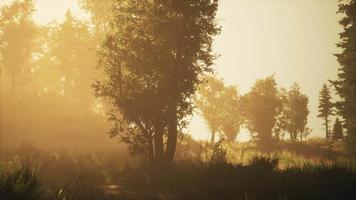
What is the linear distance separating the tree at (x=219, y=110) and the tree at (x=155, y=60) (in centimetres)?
3944

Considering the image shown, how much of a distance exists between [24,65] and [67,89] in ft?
23.8

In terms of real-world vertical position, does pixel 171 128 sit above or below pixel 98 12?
below

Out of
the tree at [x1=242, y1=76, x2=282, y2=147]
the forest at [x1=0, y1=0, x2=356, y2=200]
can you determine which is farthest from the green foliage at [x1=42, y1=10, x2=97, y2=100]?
the tree at [x1=242, y1=76, x2=282, y2=147]

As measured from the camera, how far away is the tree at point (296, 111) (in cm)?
6600

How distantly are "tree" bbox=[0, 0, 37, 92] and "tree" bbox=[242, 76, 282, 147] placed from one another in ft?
111

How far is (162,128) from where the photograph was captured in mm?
19969

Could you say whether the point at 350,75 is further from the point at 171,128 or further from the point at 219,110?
the point at 219,110

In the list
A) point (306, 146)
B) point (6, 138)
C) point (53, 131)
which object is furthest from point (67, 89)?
point (306, 146)

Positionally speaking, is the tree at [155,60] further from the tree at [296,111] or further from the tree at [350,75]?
the tree at [296,111]

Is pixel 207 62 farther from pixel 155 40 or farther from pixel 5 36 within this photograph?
pixel 5 36

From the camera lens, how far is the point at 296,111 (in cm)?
6662

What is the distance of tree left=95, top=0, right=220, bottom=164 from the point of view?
1953 centimetres

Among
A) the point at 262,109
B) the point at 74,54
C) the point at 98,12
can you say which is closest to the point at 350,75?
the point at 262,109

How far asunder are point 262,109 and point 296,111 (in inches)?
695
